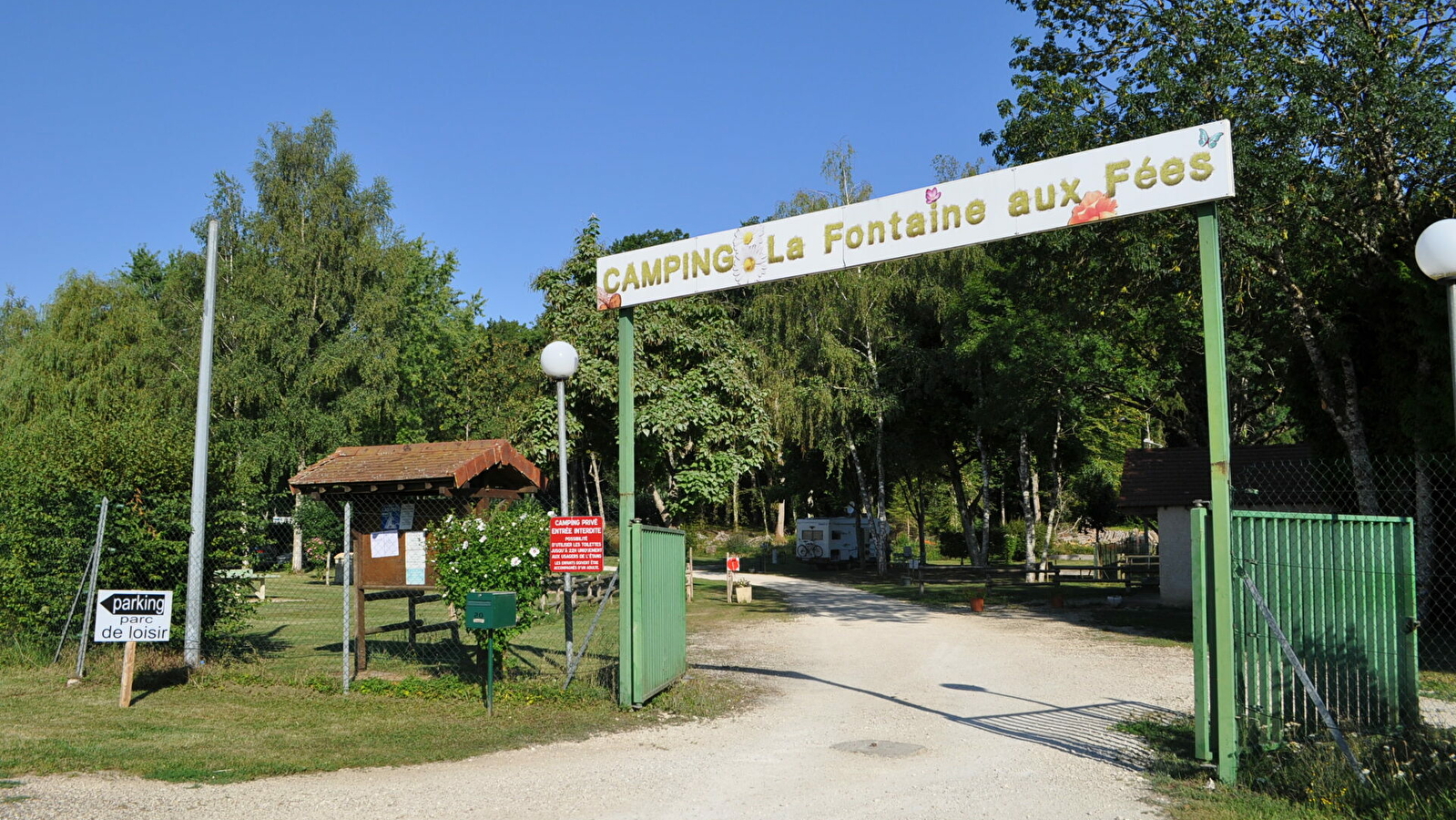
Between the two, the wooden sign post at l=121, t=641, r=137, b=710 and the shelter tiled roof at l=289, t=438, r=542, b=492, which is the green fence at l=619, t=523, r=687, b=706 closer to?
the shelter tiled roof at l=289, t=438, r=542, b=492

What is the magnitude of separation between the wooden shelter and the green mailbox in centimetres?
257

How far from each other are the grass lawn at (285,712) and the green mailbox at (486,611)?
2.66 feet

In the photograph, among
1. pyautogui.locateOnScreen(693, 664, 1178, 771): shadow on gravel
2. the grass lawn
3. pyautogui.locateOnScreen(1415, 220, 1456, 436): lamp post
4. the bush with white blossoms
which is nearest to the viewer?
pyautogui.locateOnScreen(1415, 220, 1456, 436): lamp post

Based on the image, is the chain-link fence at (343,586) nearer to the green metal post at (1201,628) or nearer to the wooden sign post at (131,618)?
the wooden sign post at (131,618)

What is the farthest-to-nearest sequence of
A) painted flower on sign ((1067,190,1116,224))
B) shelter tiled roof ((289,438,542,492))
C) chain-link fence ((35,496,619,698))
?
shelter tiled roof ((289,438,542,492)), chain-link fence ((35,496,619,698)), painted flower on sign ((1067,190,1116,224))

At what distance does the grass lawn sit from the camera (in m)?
7.78

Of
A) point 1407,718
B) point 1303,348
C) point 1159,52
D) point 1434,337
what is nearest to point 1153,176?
point 1407,718

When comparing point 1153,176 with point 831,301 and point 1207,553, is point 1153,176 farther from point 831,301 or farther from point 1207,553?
point 831,301

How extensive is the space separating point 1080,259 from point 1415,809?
46.4ft

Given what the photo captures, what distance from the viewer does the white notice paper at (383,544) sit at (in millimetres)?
12867

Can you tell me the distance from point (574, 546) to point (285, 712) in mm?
3095

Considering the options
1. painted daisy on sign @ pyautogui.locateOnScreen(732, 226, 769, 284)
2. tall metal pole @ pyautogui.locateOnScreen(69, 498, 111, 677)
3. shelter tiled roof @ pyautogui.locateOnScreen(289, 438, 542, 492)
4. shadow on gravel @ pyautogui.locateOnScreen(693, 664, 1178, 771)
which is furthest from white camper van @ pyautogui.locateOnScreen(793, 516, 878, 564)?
painted daisy on sign @ pyautogui.locateOnScreen(732, 226, 769, 284)

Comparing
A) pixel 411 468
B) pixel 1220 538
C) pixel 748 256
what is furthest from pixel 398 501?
pixel 1220 538

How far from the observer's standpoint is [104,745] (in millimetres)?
8047
